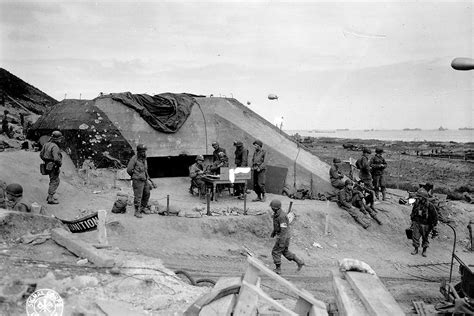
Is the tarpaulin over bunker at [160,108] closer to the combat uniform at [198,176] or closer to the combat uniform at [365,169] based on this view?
the combat uniform at [198,176]

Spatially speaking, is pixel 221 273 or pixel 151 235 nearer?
pixel 221 273

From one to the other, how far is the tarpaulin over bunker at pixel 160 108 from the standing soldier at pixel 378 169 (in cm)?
740

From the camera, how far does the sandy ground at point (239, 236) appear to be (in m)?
10.5

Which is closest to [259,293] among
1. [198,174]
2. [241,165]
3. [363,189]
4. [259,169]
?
[198,174]

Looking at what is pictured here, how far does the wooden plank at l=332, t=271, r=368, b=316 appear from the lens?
18.8 ft

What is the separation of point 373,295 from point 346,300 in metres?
0.37

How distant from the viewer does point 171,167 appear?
1827cm

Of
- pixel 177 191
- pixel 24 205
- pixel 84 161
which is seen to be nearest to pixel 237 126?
pixel 177 191

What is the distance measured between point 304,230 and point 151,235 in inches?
181

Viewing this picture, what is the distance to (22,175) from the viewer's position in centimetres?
1334

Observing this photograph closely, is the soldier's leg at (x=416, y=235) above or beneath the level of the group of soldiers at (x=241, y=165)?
beneath

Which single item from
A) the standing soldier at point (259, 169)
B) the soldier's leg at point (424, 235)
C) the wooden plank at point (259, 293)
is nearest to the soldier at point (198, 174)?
the standing soldier at point (259, 169)

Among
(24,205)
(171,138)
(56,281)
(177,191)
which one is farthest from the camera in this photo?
(171,138)

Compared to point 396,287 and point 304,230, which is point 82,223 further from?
point 396,287
